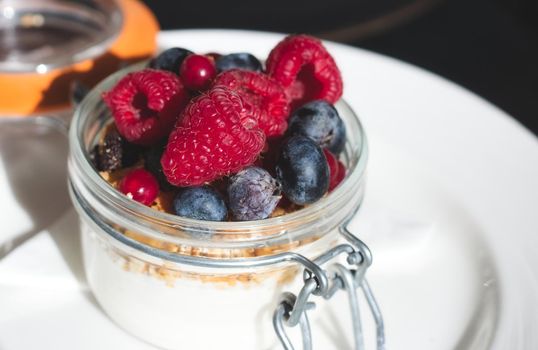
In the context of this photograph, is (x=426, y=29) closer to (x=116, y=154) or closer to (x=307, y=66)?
(x=307, y=66)

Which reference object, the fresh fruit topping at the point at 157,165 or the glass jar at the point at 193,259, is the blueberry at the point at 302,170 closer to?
the glass jar at the point at 193,259

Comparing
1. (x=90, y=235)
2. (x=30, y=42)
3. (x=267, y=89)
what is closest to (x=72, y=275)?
(x=90, y=235)

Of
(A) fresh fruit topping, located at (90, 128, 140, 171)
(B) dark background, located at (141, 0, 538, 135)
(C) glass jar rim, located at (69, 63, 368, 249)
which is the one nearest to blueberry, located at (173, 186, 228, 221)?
(C) glass jar rim, located at (69, 63, 368, 249)

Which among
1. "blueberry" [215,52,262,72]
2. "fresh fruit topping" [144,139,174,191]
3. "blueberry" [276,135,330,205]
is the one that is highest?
"blueberry" [276,135,330,205]

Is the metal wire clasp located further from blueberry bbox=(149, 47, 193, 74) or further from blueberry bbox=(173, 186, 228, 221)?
blueberry bbox=(149, 47, 193, 74)

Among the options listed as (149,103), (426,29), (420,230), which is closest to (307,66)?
(149,103)

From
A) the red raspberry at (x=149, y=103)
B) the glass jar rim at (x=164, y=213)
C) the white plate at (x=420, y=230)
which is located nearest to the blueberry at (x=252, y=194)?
the glass jar rim at (x=164, y=213)
